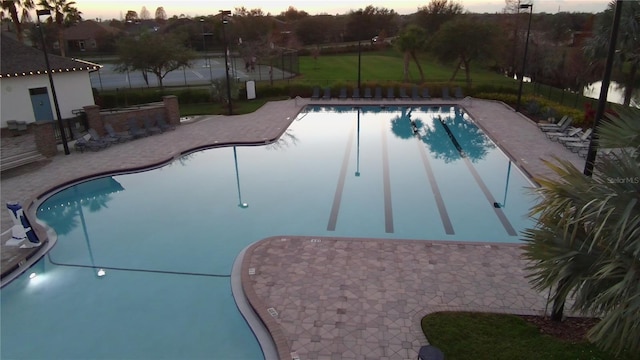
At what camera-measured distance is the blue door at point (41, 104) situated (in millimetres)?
19047

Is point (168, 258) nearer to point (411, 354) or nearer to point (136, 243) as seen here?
point (136, 243)

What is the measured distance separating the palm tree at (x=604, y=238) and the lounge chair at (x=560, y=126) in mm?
14582

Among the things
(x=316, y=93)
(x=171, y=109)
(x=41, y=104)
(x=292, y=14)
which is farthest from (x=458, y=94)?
(x=292, y=14)

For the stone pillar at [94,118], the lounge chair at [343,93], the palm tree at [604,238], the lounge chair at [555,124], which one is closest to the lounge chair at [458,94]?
the lounge chair at [343,93]

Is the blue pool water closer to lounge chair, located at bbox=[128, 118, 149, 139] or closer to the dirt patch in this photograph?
the dirt patch

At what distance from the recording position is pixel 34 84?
18906mm

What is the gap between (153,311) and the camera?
25.6 feet

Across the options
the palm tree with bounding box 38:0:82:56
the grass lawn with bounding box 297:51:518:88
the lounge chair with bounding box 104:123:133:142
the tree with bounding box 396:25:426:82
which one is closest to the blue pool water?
the lounge chair with bounding box 104:123:133:142

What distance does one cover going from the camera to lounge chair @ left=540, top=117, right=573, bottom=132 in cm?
1777

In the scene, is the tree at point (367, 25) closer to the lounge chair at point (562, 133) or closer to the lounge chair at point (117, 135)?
the lounge chair at point (562, 133)

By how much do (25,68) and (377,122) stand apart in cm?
1574

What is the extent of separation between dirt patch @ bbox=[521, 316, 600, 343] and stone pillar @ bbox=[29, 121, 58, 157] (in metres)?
16.4

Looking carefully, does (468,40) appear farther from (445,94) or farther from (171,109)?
(171,109)

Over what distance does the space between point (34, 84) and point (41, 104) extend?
35.2 inches
